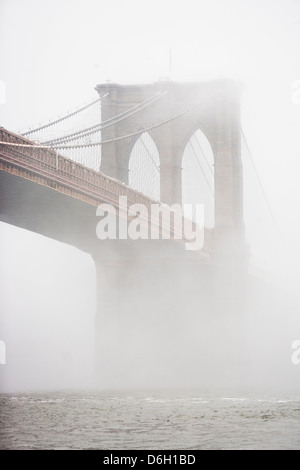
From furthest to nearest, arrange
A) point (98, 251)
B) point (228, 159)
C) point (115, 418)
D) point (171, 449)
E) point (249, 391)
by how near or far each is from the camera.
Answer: point (228, 159) → point (98, 251) → point (249, 391) → point (115, 418) → point (171, 449)

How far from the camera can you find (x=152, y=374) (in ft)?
142

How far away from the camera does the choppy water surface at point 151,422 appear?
15758 millimetres

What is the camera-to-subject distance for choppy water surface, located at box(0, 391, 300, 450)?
15758 millimetres

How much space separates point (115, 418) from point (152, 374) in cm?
2289

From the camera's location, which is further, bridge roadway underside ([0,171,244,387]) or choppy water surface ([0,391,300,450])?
bridge roadway underside ([0,171,244,387])

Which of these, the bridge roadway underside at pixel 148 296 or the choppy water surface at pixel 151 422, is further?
the bridge roadway underside at pixel 148 296

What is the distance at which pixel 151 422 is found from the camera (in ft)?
63.1

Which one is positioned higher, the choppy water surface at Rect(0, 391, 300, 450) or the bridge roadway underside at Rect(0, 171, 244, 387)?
the bridge roadway underside at Rect(0, 171, 244, 387)

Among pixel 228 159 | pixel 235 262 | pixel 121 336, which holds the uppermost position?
pixel 228 159

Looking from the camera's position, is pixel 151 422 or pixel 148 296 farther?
pixel 148 296

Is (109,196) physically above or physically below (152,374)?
above

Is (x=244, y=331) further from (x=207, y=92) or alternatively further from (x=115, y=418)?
(x=115, y=418)

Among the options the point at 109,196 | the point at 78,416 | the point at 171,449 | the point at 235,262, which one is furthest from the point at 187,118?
the point at 171,449

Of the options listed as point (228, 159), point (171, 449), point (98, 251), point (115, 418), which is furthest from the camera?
point (228, 159)
